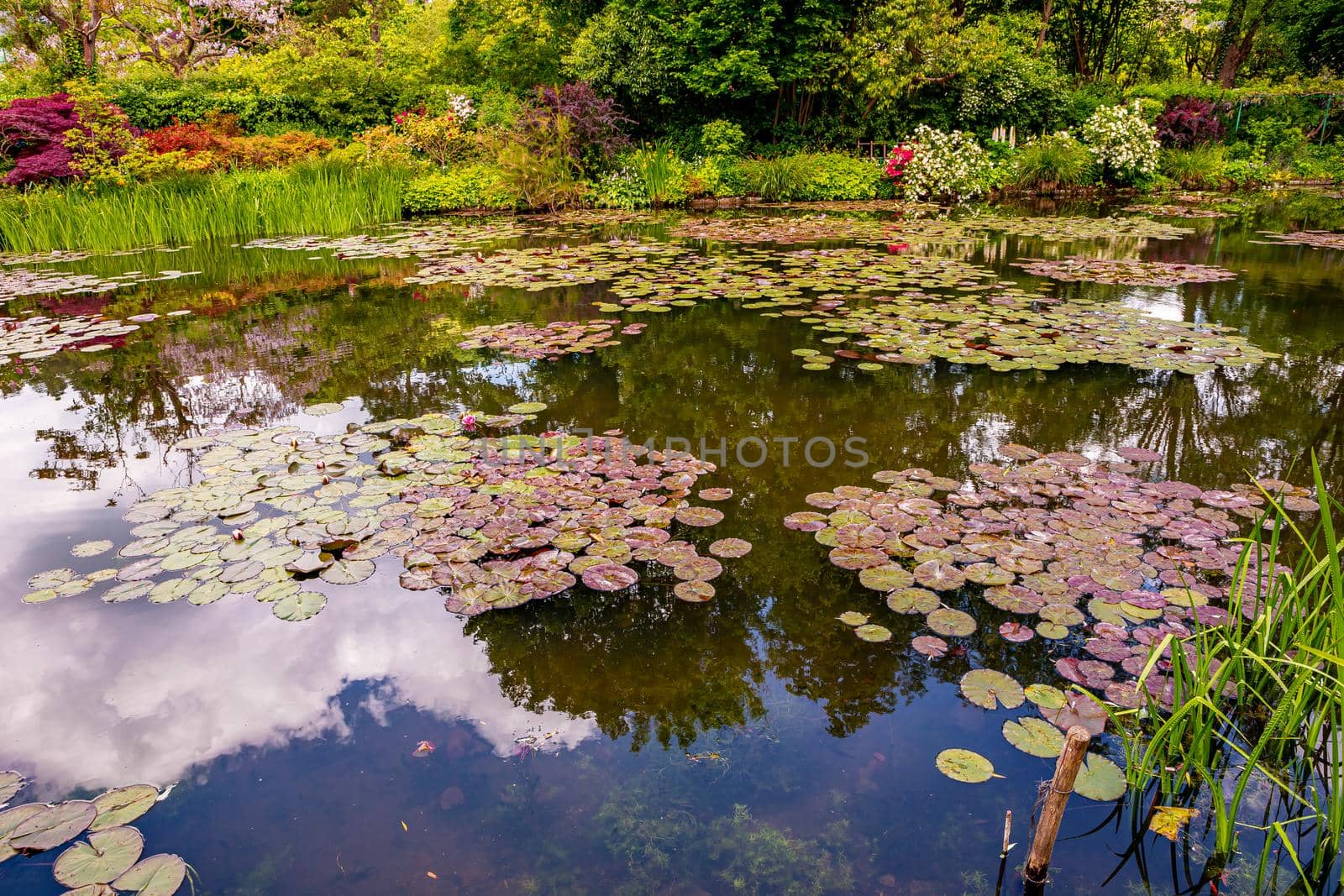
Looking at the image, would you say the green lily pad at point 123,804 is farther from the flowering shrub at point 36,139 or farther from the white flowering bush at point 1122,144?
the white flowering bush at point 1122,144

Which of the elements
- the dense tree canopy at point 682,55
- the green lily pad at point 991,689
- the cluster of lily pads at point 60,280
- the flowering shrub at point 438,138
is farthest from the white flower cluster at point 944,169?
the green lily pad at point 991,689

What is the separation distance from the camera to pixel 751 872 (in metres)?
1.59

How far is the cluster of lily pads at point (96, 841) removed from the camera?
5.06ft


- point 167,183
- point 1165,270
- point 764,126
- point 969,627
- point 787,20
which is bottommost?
point 969,627

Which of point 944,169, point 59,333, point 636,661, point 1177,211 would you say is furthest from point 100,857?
point 944,169

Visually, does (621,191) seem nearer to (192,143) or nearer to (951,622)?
(192,143)

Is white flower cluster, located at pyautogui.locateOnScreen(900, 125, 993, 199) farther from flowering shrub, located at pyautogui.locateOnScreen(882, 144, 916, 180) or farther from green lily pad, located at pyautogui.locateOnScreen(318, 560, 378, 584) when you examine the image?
green lily pad, located at pyautogui.locateOnScreen(318, 560, 378, 584)

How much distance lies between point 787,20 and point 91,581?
1339cm

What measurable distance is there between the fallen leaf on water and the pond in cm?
3

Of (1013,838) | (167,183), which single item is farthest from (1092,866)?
(167,183)

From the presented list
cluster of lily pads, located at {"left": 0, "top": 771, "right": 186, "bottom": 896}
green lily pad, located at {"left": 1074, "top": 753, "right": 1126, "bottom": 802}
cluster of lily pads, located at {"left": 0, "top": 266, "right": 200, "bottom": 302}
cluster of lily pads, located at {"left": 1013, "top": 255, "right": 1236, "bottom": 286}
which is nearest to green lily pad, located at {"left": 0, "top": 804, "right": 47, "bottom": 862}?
cluster of lily pads, located at {"left": 0, "top": 771, "right": 186, "bottom": 896}

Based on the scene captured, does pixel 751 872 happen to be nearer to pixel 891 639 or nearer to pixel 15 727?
pixel 891 639

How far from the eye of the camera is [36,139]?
32.2 feet

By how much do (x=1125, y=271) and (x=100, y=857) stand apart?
7.66 metres
